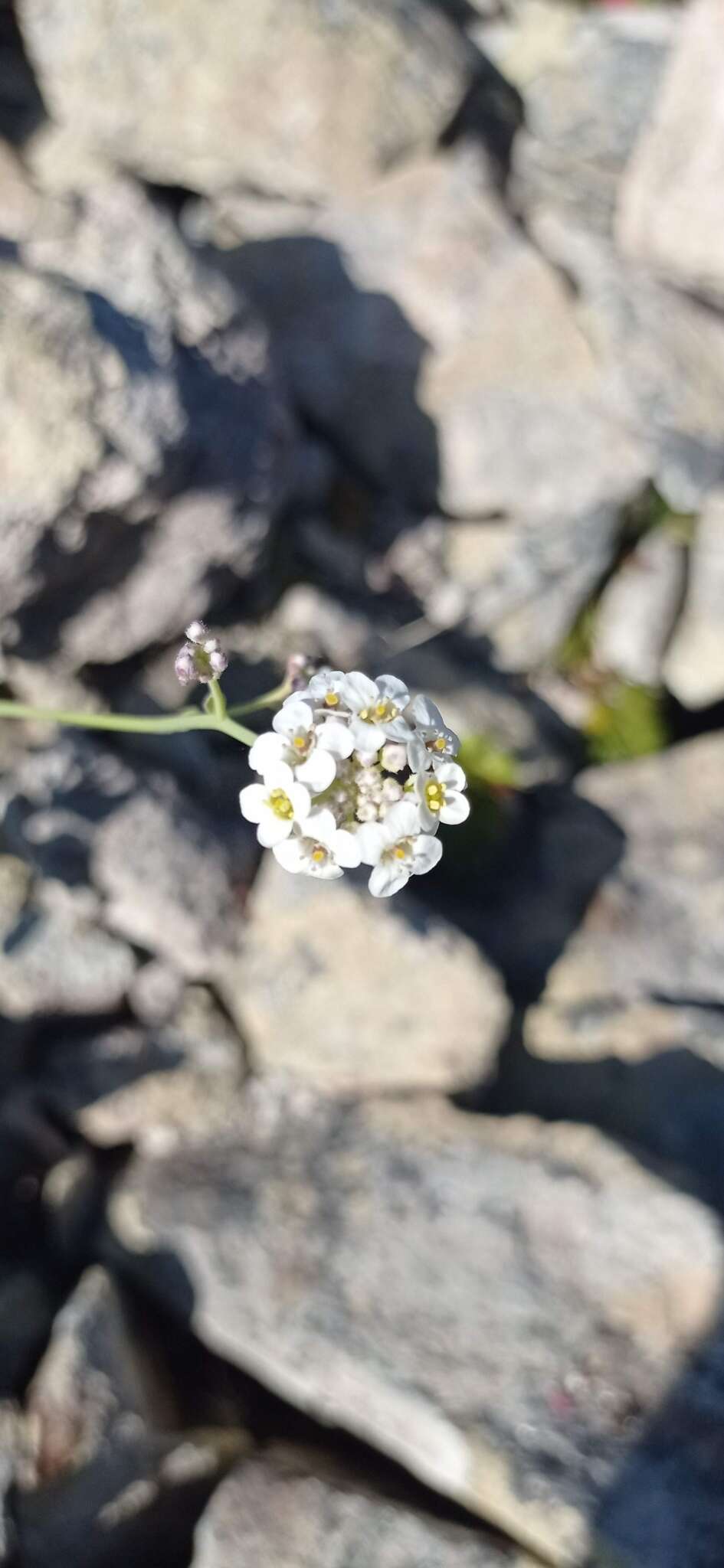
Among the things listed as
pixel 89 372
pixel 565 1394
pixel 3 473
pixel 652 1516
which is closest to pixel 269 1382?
pixel 565 1394

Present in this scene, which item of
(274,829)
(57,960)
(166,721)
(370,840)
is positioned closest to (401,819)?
(370,840)

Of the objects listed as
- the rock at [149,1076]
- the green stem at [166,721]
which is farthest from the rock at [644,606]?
the green stem at [166,721]

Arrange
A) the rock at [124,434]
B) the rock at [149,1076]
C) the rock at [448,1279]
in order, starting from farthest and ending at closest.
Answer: the rock at [149,1076] → the rock at [124,434] → the rock at [448,1279]

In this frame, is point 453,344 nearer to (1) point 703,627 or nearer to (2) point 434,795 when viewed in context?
(1) point 703,627

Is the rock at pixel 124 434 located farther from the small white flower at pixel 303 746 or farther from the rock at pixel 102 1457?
the rock at pixel 102 1457

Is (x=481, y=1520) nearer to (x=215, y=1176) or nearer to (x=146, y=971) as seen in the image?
(x=215, y=1176)

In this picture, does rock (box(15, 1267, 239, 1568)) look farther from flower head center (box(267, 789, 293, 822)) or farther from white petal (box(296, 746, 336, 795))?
white petal (box(296, 746, 336, 795))
